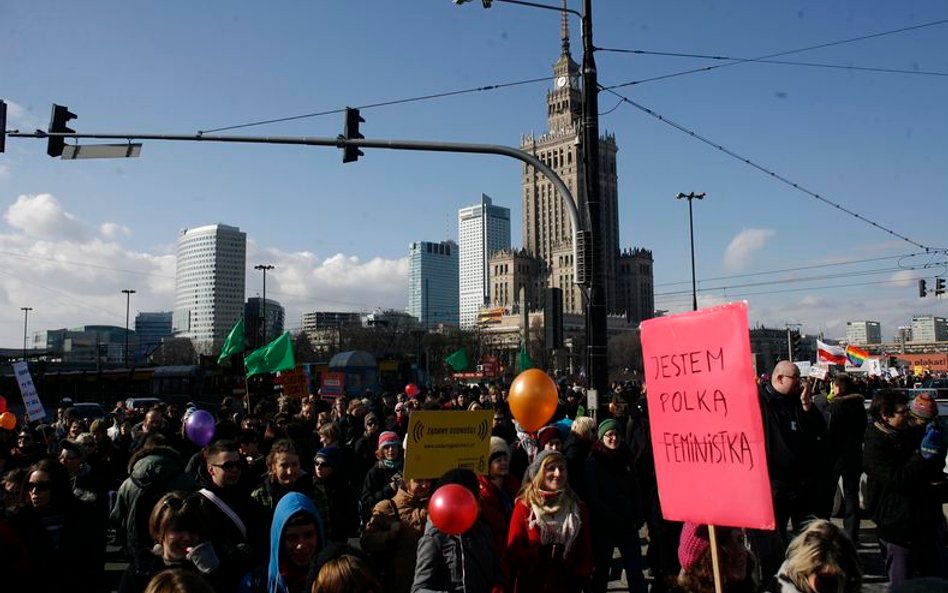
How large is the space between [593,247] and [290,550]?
6.82 meters

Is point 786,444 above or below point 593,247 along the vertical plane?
below

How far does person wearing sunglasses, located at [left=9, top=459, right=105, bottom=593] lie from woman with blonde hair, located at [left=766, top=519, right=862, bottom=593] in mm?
4083

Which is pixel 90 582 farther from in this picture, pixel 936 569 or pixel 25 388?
pixel 25 388

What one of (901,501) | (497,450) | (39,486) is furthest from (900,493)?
(39,486)

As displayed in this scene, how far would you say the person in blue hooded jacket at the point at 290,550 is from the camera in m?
3.89

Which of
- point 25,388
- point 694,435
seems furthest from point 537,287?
point 694,435

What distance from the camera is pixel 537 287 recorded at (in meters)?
142

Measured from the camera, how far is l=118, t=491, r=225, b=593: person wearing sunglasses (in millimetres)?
3820

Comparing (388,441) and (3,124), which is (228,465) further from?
(3,124)

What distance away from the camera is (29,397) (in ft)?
44.8

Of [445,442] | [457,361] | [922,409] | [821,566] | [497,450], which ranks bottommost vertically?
[821,566]

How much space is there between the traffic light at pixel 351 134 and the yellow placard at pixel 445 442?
673cm

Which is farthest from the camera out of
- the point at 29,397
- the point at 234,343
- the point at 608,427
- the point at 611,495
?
the point at 234,343

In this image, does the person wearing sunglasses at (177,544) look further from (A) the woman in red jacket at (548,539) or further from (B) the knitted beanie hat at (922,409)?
(B) the knitted beanie hat at (922,409)
